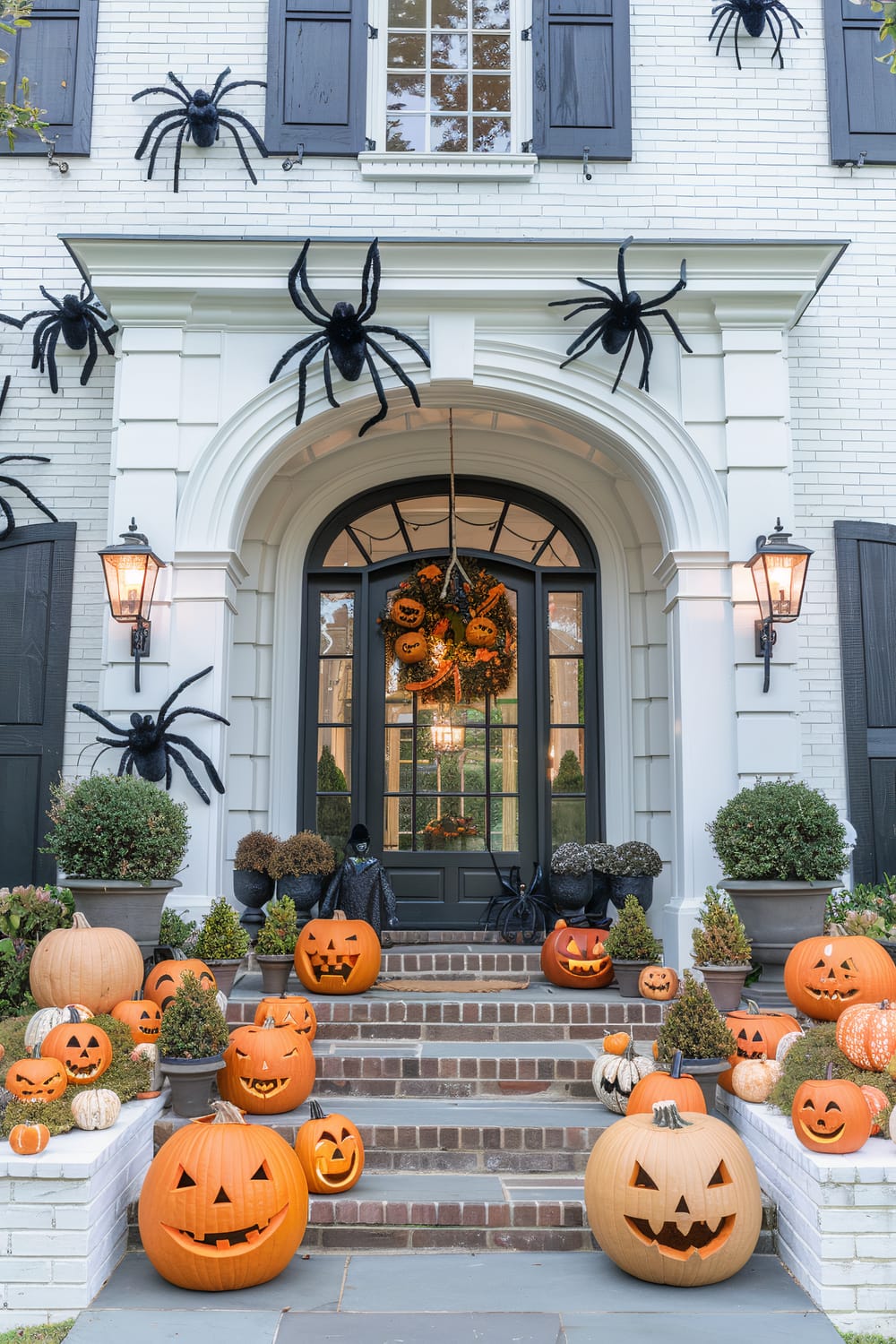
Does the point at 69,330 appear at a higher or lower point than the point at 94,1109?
higher

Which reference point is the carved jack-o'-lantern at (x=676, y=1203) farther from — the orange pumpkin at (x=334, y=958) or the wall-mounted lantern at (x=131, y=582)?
the wall-mounted lantern at (x=131, y=582)

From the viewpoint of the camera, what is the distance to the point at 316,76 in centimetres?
741

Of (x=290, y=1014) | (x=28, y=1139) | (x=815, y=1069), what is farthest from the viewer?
(x=290, y=1014)

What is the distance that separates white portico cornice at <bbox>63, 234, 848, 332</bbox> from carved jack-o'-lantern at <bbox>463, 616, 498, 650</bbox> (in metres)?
2.24

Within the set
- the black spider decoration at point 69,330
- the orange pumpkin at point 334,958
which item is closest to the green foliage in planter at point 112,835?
the orange pumpkin at point 334,958

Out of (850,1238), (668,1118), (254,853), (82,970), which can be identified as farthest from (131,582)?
(850,1238)

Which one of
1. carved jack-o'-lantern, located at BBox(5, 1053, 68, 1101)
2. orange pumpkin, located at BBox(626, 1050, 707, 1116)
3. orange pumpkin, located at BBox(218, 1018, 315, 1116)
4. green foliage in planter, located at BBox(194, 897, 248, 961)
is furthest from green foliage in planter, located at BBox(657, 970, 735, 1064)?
green foliage in planter, located at BBox(194, 897, 248, 961)

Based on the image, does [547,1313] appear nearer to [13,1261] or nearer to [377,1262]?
[377,1262]

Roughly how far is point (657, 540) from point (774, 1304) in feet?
16.9

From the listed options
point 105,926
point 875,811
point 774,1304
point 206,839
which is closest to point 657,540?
point 875,811

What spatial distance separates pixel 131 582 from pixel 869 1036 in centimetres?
426

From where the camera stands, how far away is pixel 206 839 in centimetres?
622

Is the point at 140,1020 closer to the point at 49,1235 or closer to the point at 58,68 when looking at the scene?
the point at 49,1235

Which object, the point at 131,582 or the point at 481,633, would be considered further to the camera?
the point at 481,633
